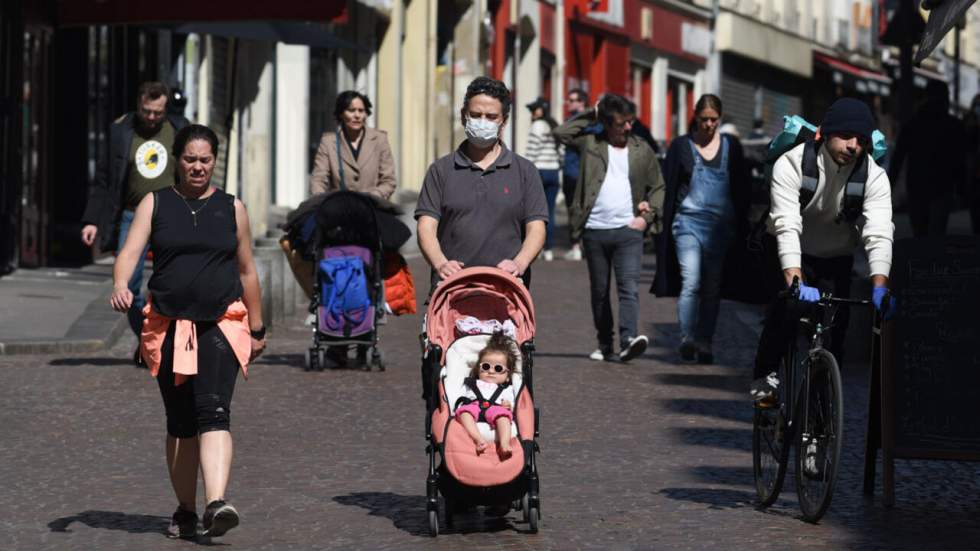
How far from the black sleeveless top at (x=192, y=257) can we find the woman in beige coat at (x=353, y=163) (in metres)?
6.62

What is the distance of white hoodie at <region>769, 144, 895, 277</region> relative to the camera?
355 inches

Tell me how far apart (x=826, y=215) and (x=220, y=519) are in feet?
9.34

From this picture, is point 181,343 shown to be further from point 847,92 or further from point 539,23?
point 847,92

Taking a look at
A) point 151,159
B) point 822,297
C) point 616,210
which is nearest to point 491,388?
point 822,297

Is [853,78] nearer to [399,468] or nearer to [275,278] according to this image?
[275,278]

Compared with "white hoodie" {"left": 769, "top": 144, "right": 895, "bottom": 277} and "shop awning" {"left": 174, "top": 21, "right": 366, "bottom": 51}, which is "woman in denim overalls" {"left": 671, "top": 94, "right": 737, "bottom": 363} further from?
"shop awning" {"left": 174, "top": 21, "right": 366, "bottom": 51}

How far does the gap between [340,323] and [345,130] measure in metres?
1.30

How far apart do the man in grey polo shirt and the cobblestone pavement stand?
100 centimetres

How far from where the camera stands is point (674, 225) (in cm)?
1504

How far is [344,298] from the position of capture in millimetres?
14633

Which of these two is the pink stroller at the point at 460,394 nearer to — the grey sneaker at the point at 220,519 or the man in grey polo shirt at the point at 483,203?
the man in grey polo shirt at the point at 483,203

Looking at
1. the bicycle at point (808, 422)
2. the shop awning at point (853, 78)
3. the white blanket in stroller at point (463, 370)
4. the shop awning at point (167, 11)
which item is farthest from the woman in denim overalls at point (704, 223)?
the shop awning at point (853, 78)

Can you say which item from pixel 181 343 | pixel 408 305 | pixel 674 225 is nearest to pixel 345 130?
pixel 408 305

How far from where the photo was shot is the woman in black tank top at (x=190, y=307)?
8203 mm
